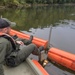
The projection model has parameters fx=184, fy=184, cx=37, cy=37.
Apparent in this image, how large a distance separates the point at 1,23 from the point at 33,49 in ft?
6.79

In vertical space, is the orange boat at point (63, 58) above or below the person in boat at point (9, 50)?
below

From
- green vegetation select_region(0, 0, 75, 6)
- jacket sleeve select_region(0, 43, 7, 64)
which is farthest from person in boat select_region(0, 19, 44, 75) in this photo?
green vegetation select_region(0, 0, 75, 6)

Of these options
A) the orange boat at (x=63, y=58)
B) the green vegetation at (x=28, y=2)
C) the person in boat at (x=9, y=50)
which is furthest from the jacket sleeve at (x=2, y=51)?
the green vegetation at (x=28, y=2)

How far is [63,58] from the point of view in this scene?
596 centimetres

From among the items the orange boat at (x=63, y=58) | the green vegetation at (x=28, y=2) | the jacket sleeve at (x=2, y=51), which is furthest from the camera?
the green vegetation at (x=28, y=2)

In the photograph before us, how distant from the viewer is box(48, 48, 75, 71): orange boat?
5762 mm

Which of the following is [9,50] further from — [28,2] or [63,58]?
[28,2]

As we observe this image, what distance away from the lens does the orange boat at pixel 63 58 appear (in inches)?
227

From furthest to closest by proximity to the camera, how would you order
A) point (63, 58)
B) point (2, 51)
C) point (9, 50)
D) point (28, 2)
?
1. point (28, 2)
2. point (63, 58)
3. point (9, 50)
4. point (2, 51)

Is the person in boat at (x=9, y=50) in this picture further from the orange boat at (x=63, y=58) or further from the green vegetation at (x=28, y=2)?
the green vegetation at (x=28, y=2)

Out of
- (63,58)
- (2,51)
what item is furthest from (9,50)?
(63,58)

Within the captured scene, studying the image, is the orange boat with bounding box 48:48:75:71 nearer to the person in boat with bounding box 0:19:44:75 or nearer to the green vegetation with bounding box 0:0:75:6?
the person in boat with bounding box 0:19:44:75

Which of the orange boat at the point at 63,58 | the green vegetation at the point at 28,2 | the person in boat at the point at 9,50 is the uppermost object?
the person in boat at the point at 9,50

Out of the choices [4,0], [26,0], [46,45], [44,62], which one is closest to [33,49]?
[44,62]
